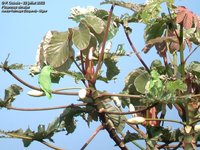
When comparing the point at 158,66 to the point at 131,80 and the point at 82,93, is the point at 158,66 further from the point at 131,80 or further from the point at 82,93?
the point at 82,93

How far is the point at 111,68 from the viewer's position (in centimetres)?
104

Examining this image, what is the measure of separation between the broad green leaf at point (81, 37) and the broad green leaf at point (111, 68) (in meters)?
0.19

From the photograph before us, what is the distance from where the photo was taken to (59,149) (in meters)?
0.89

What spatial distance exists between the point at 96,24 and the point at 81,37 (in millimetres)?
64

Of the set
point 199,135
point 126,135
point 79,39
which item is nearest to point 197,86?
point 199,135

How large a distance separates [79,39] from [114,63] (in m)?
0.22

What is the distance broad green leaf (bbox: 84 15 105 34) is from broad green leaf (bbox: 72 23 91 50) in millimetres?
29

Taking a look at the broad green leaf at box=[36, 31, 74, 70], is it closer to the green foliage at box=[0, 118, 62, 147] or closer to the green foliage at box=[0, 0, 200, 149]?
the green foliage at box=[0, 0, 200, 149]

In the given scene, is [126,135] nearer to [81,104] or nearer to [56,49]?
[81,104]

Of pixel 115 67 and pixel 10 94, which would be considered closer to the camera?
pixel 10 94

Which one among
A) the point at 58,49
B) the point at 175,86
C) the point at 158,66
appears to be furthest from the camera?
the point at 158,66

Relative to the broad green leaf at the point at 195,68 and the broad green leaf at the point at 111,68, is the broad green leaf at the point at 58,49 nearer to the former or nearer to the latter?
the broad green leaf at the point at 111,68

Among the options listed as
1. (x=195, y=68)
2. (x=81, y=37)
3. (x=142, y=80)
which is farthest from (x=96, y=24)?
(x=195, y=68)

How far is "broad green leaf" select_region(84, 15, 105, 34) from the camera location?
87 cm
